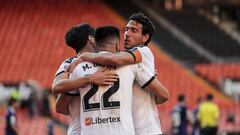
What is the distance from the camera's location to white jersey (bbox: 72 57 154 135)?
209 inches

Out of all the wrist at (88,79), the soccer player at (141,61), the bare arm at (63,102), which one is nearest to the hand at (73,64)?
the soccer player at (141,61)

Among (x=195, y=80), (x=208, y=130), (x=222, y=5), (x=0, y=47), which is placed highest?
(x=222, y=5)

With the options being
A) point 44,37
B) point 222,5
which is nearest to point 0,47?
Answer: point 44,37

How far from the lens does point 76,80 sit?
17.5ft

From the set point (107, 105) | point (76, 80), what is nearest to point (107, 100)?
point (107, 105)

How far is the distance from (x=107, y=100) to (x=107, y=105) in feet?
0.12

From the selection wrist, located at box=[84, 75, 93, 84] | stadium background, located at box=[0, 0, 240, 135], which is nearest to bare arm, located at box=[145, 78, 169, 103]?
wrist, located at box=[84, 75, 93, 84]

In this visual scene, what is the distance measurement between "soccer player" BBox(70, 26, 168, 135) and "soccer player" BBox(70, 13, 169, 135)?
3.1 inches

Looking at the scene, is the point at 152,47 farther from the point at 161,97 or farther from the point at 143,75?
the point at 143,75

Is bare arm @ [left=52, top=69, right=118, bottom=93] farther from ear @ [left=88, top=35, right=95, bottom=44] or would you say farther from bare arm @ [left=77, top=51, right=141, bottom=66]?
ear @ [left=88, top=35, right=95, bottom=44]

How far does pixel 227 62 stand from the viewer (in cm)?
2738

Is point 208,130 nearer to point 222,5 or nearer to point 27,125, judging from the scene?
point 27,125

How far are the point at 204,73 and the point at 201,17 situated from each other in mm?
6500

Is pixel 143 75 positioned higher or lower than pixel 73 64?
lower
